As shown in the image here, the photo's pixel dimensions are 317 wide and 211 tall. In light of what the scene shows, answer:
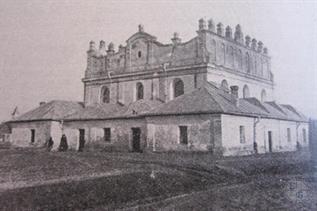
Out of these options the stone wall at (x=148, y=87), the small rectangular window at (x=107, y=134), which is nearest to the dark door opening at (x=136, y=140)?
the small rectangular window at (x=107, y=134)

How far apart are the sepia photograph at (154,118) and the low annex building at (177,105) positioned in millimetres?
34

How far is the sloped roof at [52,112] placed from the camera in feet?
37.0

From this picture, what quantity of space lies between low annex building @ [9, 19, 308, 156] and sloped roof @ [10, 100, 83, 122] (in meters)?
0.03

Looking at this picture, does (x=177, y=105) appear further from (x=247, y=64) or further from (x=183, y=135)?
(x=247, y=64)

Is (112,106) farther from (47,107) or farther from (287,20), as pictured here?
(287,20)

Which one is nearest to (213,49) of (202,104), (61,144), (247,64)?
(247,64)

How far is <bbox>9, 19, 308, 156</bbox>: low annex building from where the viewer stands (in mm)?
8359

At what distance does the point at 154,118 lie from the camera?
898cm

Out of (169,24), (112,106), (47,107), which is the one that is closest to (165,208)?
(169,24)

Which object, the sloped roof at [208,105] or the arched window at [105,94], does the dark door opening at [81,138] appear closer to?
the arched window at [105,94]

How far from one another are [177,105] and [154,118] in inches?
26.9

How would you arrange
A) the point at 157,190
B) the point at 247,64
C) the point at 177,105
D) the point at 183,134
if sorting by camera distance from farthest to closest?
the point at 247,64 → the point at 177,105 → the point at 183,134 → the point at 157,190

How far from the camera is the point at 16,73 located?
9.52ft

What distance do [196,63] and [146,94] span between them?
2071mm
